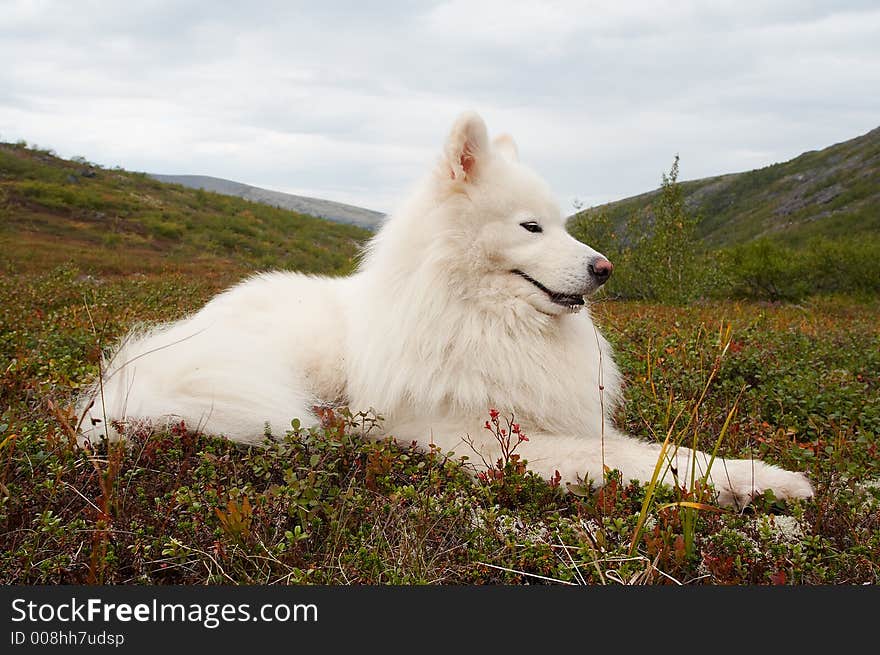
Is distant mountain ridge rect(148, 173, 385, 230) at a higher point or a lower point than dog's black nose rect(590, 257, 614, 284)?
higher

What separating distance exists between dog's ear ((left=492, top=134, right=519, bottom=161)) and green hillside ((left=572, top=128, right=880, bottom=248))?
60.5m

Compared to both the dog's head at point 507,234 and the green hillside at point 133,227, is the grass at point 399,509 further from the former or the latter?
the green hillside at point 133,227

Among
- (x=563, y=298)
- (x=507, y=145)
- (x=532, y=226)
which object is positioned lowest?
(x=563, y=298)

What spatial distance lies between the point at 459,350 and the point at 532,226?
87 centimetres

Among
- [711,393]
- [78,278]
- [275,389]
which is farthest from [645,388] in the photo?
[78,278]

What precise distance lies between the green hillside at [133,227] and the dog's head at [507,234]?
14.7 metres

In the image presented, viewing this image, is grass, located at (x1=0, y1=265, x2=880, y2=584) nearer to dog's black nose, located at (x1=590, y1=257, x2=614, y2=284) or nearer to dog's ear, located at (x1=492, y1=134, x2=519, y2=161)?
dog's black nose, located at (x1=590, y1=257, x2=614, y2=284)

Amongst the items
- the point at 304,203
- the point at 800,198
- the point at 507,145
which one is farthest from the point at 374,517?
the point at 800,198

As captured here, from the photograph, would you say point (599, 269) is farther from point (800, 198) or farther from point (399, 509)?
point (800, 198)

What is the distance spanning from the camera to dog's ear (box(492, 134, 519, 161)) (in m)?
4.36

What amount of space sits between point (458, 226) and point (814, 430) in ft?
9.48

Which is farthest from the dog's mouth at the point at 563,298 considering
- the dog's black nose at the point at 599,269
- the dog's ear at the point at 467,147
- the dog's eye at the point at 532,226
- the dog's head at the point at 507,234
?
the dog's ear at the point at 467,147

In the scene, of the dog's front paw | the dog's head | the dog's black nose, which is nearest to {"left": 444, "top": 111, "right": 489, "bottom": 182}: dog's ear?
the dog's head

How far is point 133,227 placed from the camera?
24547 mm
